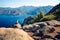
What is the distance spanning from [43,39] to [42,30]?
3.04m

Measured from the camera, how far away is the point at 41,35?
25984mm

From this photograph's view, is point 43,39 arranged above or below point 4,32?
below

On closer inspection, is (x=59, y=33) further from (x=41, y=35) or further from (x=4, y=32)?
(x=4, y=32)

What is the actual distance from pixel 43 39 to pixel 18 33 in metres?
17.5

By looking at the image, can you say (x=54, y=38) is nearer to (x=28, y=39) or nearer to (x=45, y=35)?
(x=45, y=35)

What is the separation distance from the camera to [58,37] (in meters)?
24.8

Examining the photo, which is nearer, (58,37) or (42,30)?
(58,37)

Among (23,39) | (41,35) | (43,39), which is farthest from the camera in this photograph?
(41,35)

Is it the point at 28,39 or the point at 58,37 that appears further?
the point at 58,37

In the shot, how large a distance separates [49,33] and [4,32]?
2002cm

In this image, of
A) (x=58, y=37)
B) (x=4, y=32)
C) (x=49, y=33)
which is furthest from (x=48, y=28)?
(x=4, y=32)

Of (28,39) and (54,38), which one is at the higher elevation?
(28,39)

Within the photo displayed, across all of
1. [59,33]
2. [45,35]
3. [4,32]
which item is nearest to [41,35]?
[45,35]

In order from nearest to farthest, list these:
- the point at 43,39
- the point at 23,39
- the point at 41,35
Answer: the point at 23,39 → the point at 43,39 → the point at 41,35
